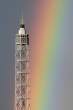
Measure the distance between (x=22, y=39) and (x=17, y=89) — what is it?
6.41ft

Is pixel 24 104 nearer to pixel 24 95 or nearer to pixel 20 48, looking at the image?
pixel 24 95

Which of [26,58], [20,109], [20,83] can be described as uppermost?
[26,58]

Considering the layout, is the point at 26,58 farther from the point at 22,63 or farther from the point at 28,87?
the point at 28,87

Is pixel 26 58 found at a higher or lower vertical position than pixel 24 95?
higher

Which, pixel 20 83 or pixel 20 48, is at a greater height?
pixel 20 48

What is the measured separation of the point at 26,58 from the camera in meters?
14.5

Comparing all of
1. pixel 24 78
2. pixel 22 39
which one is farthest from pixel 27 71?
pixel 22 39

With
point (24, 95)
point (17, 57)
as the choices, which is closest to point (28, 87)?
point (24, 95)

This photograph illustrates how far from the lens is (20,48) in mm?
14375

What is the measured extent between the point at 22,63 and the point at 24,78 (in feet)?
1.93

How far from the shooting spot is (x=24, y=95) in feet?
47.5

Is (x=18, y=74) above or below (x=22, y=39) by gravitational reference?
below

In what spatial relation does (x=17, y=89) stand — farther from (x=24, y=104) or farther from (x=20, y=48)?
(x=20, y=48)

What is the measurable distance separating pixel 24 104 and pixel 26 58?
181 centimetres
